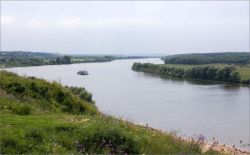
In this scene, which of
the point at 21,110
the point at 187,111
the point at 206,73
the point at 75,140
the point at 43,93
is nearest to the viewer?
the point at 75,140

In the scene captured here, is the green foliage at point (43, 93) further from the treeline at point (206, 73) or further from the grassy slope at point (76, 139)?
the treeline at point (206, 73)

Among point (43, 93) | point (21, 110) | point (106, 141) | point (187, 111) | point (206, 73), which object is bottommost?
point (187, 111)

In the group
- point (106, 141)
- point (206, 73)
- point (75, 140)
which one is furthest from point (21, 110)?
point (206, 73)

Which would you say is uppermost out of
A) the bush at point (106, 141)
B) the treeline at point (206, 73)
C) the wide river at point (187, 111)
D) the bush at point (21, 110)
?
the bush at point (21, 110)

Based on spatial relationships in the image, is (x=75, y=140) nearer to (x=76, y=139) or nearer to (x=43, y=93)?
(x=76, y=139)

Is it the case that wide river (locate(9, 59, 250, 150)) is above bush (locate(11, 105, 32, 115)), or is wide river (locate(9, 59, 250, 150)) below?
below

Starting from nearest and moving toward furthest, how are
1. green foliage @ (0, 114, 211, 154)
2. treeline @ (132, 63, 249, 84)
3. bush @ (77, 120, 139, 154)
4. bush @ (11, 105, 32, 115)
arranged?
green foliage @ (0, 114, 211, 154)
bush @ (77, 120, 139, 154)
bush @ (11, 105, 32, 115)
treeline @ (132, 63, 249, 84)

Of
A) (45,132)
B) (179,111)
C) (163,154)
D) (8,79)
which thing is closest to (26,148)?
(45,132)

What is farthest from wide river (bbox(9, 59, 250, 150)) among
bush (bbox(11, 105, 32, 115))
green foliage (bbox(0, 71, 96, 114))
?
bush (bbox(11, 105, 32, 115))

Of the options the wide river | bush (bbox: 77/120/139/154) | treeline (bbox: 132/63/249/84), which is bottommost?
the wide river

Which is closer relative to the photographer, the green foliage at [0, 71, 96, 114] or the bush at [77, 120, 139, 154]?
the bush at [77, 120, 139, 154]

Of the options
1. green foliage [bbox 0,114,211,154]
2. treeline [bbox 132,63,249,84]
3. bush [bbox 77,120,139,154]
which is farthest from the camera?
treeline [bbox 132,63,249,84]

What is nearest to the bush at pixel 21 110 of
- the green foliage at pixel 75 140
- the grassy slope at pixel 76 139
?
the grassy slope at pixel 76 139

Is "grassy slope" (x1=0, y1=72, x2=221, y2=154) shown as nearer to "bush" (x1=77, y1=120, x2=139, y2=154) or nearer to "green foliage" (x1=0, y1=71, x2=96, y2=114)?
"bush" (x1=77, y1=120, x2=139, y2=154)
